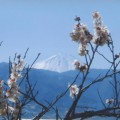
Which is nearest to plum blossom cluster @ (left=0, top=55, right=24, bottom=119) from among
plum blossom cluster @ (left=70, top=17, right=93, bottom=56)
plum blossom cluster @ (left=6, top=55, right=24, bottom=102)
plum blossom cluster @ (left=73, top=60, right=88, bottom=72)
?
plum blossom cluster @ (left=6, top=55, right=24, bottom=102)

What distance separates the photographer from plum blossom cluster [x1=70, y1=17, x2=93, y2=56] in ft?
15.2

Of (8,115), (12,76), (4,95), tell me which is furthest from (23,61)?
(8,115)

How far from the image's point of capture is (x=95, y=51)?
4141 mm

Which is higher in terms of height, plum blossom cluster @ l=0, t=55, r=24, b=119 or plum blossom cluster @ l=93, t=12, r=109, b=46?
plum blossom cluster @ l=93, t=12, r=109, b=46

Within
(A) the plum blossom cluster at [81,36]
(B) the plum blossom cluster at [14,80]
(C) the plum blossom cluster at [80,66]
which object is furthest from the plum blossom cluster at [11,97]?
(C) the plum blossom cluster at [80,66]

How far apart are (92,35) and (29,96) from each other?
1.48 metres

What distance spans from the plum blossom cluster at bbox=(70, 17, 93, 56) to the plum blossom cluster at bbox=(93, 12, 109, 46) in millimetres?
96

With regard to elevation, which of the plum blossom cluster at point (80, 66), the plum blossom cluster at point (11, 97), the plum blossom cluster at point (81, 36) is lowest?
the plum blossom cluster at point (11, 97)

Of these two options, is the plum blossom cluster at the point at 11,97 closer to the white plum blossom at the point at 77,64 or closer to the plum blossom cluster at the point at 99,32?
the plum blossom cluster at the point at 99,32

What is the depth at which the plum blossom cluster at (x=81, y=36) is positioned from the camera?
4621mm

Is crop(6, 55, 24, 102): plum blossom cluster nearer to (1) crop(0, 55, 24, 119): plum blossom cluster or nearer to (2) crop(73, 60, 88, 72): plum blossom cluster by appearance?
(1) crop(0, 55, 24, 119): plum blossom cluster

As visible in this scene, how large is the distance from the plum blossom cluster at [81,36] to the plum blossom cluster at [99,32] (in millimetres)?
96

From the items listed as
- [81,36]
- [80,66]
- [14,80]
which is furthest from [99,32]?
[14,80]

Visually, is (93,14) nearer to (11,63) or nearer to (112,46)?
(112,46)
